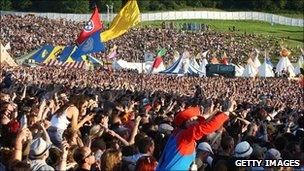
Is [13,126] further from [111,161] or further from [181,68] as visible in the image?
[181,68]

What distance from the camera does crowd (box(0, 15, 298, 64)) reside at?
79938 mm

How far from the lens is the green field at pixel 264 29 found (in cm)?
10828

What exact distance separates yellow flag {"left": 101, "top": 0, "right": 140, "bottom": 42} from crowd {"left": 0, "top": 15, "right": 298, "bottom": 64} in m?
33.7

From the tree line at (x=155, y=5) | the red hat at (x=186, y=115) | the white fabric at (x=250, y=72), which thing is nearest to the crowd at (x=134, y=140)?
the red hat at (x=186, y=115)

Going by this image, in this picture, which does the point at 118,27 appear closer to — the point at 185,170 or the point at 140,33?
the point at 185,170

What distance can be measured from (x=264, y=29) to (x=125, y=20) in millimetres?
79996

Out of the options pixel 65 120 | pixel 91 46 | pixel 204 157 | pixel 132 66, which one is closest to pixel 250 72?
pixel 132 66

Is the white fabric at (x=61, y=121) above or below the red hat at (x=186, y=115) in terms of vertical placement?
below

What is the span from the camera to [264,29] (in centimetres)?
11931

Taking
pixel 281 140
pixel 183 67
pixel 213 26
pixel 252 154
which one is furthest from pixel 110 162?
pixel 213 26

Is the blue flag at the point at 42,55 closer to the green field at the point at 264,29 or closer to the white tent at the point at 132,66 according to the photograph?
the white tent at the point at 132,66

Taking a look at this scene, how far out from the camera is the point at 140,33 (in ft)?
304

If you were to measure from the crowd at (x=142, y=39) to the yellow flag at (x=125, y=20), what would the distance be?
33.7 meters

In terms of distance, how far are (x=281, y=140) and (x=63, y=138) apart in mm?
2979
